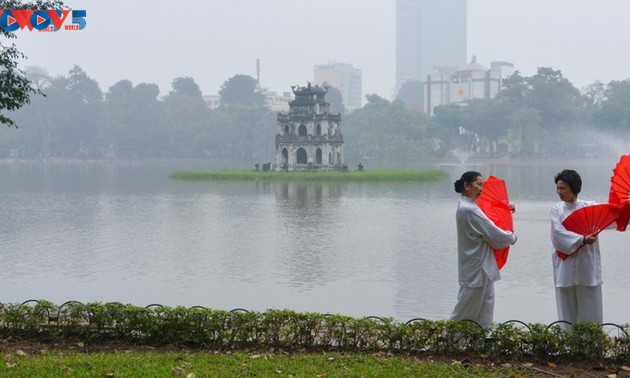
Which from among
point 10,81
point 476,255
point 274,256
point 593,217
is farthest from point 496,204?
point 274,256

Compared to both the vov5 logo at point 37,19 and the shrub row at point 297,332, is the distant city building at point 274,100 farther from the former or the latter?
the shrub row at point 297,332

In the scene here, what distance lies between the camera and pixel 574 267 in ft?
23.0

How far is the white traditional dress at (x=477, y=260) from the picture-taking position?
6996 mm

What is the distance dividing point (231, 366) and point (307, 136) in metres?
49.6

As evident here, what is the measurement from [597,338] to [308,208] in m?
22.0

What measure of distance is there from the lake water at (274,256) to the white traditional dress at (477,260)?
355cm

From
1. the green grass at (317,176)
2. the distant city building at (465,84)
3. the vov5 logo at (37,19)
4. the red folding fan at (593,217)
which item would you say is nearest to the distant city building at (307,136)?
the green grass at (317,176)

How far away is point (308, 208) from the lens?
28.5m

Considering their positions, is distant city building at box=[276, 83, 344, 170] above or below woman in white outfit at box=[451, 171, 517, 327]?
above

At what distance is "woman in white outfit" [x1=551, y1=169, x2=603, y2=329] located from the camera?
698 cm

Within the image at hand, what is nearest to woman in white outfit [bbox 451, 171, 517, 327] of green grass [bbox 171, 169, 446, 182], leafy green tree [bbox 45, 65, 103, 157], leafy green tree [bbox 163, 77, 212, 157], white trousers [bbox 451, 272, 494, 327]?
white trousers [bbox 451, 272, 494, 327]

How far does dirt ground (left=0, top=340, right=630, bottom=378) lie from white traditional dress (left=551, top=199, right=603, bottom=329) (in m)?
0.57

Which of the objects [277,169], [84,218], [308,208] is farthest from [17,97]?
[277,169]

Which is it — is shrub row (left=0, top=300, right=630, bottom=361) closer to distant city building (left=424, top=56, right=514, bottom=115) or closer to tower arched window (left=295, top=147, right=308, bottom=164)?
tower arched window (left=295, top=147, right=308, bottom=164)
